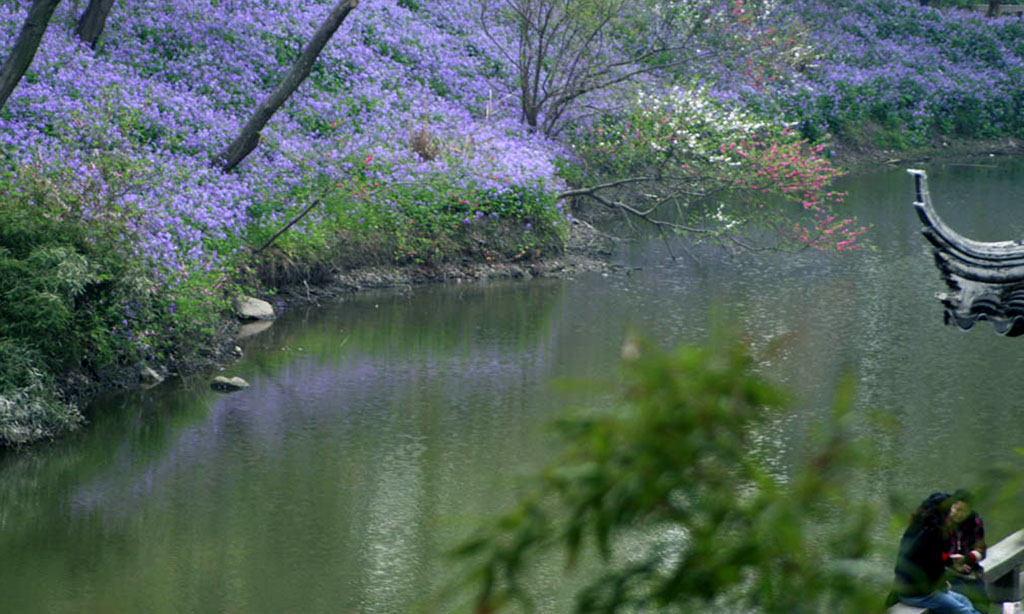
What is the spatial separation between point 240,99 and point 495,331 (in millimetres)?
6250

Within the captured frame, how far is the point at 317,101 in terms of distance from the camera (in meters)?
19.5


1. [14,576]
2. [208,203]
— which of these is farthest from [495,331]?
[14,576]

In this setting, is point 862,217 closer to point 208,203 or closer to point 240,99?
point 240,99

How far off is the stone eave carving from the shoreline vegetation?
25.4 ft

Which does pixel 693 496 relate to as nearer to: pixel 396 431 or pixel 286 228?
pixel 396 431

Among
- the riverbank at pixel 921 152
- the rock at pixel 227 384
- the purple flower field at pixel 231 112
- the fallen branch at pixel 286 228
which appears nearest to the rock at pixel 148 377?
the rock at pixel 227 384

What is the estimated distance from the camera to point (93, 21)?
19.0m

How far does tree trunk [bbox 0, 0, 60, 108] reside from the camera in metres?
12.7

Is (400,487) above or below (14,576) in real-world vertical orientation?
above

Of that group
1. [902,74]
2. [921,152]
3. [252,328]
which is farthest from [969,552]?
[902,74]

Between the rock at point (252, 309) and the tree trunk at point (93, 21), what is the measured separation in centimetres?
601

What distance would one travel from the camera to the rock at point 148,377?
12.5 meters

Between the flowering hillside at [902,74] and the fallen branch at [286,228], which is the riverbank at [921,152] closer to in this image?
the flowering hillside at [902,74]

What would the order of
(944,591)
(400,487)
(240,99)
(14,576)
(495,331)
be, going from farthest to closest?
(240,99)
(495,331)
(400,487)
(14,576)
(944,591)
